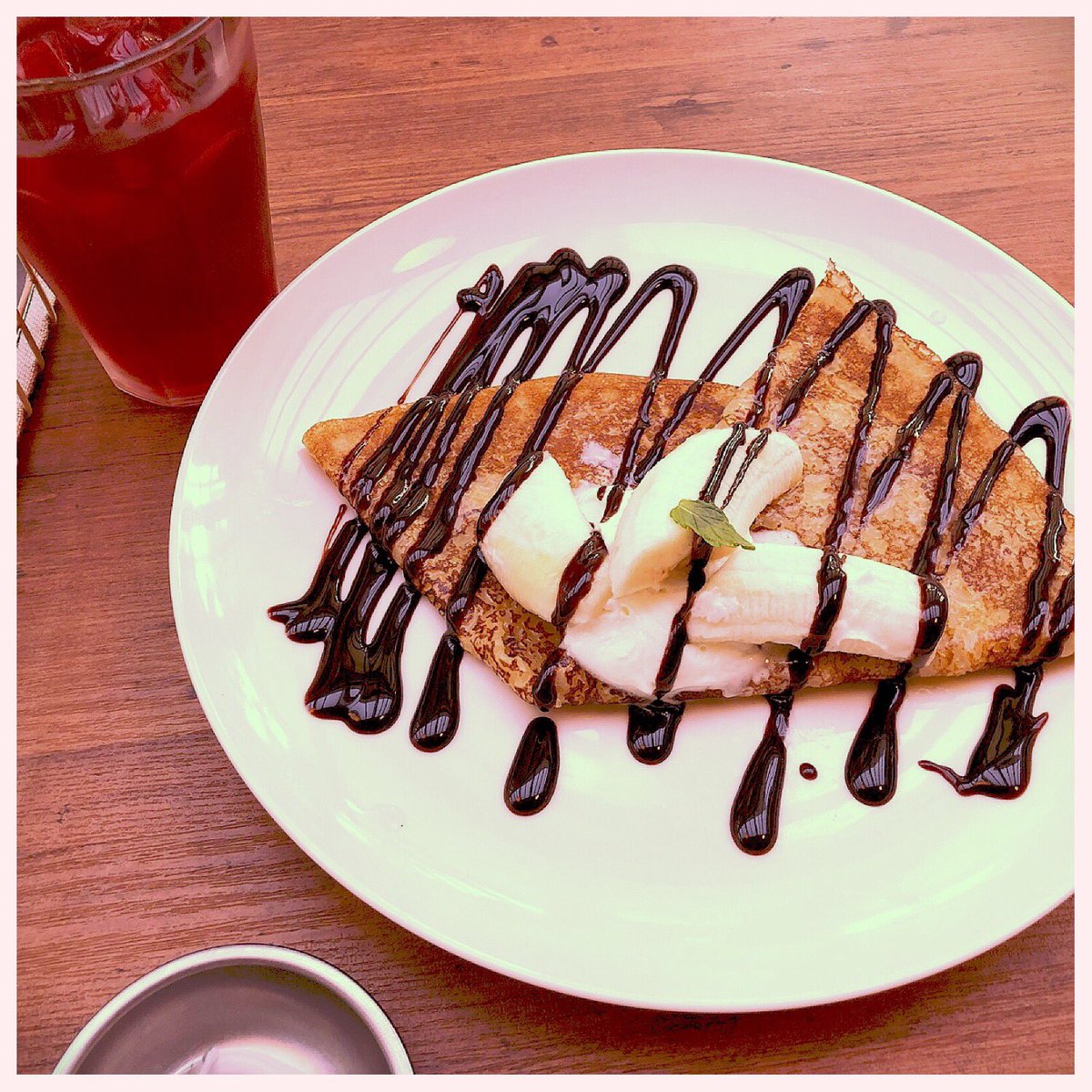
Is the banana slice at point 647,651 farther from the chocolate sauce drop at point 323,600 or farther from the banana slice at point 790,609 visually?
the chocolate sauce drop at point 323,600

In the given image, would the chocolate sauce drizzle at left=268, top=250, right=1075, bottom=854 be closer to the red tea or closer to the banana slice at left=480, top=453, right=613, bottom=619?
the banana slice at left=480, top=453, right=613, bottom=619

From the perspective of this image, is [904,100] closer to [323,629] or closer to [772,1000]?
[323,629]

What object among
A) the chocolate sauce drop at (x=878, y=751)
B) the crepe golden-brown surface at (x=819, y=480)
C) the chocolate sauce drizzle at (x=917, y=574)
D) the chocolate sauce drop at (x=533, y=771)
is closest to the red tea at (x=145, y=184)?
the crepe golden-brown surface at (x=819, y=480)

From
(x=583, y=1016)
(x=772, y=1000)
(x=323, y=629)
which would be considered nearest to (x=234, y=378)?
(x=323, y=629)

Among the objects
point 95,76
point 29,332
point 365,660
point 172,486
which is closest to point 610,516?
point 365,660

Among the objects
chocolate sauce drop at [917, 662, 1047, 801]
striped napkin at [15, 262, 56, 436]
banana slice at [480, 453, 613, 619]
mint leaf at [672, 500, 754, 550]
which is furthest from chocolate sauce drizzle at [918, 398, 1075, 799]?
striped napkin at [15, 262, 56, 436]

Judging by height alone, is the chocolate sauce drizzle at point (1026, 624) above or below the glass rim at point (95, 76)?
below

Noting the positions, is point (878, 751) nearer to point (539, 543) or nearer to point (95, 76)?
point (539, 543)
